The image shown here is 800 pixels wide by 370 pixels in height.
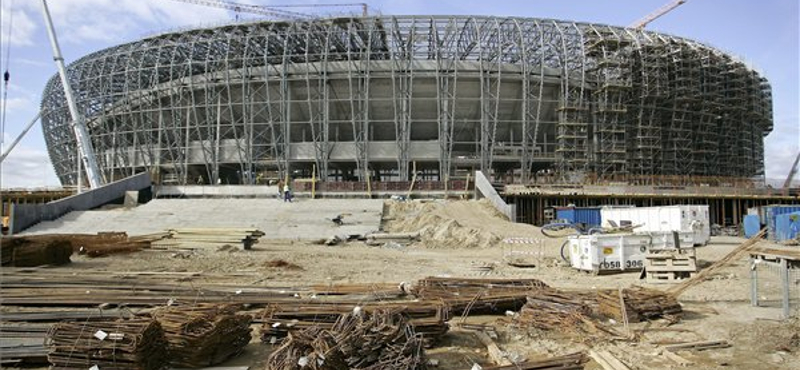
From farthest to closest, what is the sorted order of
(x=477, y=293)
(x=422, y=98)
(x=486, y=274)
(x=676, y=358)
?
(x=422, y=98) < (x=486, y=274) < (x=477, y=293) < (x=676, y=358)

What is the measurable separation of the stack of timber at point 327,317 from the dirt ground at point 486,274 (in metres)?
0.21

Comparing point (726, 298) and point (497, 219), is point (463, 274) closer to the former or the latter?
point (726, 298)

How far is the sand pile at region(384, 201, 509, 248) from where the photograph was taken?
2048cm

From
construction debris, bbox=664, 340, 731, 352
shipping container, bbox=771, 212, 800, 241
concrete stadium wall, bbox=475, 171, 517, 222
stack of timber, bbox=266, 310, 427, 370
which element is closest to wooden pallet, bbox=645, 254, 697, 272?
construction debris, bbox=664, 340, 731, 352

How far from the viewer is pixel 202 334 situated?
5566 millimetres

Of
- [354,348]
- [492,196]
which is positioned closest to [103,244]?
[354,348]

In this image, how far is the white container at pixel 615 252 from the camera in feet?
41.5

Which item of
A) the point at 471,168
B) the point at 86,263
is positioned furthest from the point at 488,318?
the point at 471,168

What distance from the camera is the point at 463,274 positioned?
1298 cm

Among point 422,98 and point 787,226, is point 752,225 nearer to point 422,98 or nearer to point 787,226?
point 787,226

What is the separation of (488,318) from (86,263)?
40.9 ft

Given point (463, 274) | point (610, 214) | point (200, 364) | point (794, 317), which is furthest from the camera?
point (610, 214)

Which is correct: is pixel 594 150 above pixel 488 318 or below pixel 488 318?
above

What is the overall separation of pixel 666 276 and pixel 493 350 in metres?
7.05
